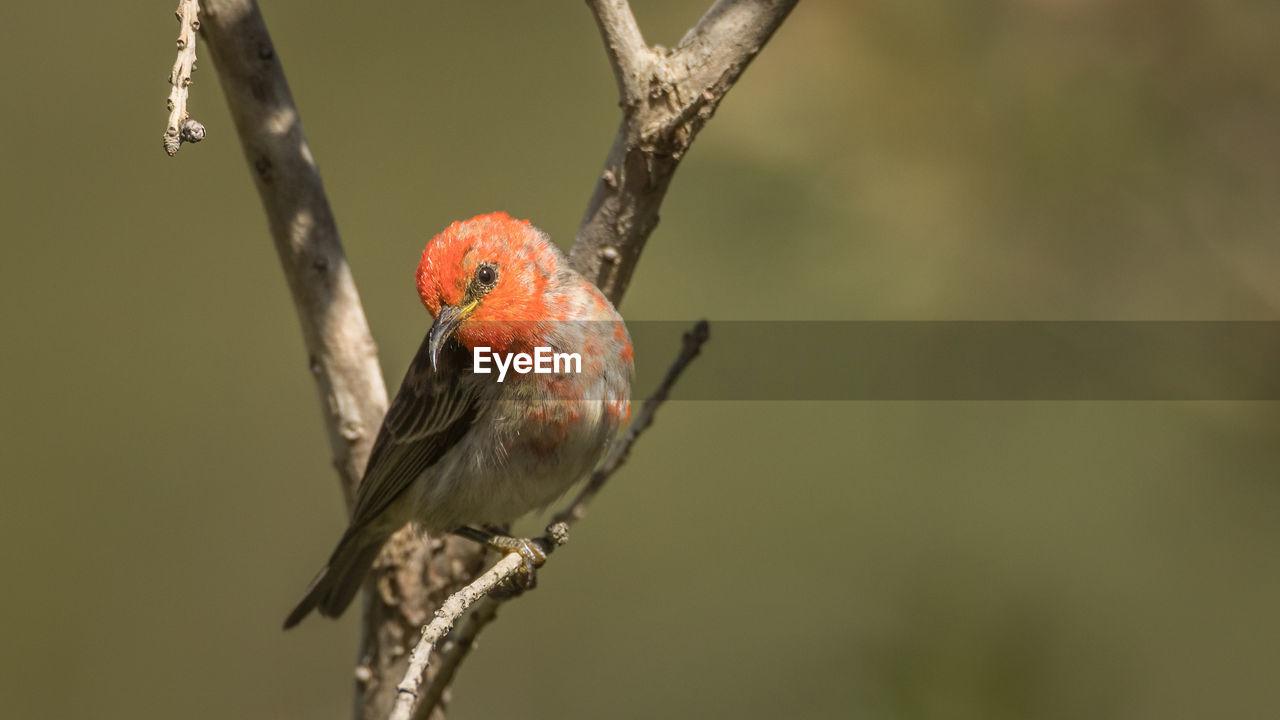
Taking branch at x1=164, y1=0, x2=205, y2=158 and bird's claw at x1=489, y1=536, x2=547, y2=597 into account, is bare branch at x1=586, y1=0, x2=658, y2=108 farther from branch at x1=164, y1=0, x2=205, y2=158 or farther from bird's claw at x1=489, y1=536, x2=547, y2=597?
bird's claw at x1=489, y1=536, x2=547, y2=597

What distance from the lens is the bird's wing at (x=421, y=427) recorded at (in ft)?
12.0

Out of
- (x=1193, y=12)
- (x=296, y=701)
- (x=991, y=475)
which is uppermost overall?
(x=1193, y=12)

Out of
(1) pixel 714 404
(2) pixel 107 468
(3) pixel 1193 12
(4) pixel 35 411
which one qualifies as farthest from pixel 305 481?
(3) pixel 1193 12

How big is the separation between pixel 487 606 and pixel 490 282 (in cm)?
92

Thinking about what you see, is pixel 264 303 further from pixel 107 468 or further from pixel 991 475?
pixel 991 475

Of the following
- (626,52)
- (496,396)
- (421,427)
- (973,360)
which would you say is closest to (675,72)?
(626,52)

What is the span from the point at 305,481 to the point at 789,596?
2773 mm

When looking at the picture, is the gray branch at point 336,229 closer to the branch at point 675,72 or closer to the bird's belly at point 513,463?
the branch at point 675,72

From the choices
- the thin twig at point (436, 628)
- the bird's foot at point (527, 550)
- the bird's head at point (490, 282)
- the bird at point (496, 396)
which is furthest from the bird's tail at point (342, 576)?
the thin twig at point (436, 628)

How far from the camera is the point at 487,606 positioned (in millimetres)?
3178

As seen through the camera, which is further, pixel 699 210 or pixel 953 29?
pixel 699 210

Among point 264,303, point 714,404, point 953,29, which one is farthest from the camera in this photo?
point 264,303

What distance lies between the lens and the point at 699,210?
5844 mm

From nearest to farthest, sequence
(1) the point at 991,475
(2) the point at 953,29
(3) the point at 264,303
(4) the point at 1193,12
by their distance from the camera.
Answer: (4) the point at 1193,12, (2) the point at 953,29, (1) the point at 991,475, (3) the point at 264,303
